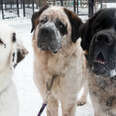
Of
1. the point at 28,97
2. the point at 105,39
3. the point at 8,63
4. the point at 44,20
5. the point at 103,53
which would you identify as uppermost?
the point at 44,20

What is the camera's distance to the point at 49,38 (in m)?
2.63

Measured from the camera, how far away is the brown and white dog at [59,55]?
2.66m

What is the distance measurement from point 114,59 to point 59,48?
76 centimetres

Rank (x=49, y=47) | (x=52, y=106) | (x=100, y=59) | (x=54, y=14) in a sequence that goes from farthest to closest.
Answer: (x=52, y=106) → (x=54, y=14) → (x=49, y=47) → (x=100, y=59)

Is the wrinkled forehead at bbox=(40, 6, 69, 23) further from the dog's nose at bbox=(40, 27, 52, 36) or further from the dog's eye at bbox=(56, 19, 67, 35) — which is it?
the dog's nose at bbox=(40, 27, 52, 36)

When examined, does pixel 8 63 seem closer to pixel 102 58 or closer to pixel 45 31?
pixel 45 31

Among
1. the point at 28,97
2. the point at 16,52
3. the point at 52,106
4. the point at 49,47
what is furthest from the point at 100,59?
the point at 28,97

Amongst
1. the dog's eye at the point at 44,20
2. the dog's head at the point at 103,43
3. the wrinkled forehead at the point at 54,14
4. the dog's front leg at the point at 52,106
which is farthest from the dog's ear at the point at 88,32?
the dog's front leg at the point at 52,106

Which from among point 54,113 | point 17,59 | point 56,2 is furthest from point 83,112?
point 56,2

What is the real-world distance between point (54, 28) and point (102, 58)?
0.72 m

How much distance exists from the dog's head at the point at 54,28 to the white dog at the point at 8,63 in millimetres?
412

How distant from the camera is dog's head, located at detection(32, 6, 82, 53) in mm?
2611

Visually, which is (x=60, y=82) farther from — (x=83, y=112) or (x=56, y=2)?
(x=56, y=2)

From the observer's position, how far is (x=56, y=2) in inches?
555
